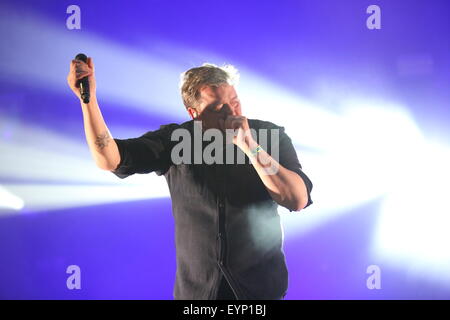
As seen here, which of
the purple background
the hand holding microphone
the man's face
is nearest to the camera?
the hand holding microphone

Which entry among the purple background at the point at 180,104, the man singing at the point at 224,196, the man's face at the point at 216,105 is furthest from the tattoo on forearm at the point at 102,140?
the purple background at the point at 180,104

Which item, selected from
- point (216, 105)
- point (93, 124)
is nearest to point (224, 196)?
point (216, 105)

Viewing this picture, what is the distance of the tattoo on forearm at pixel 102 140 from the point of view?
1230 mm

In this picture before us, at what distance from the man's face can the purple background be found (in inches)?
35.1

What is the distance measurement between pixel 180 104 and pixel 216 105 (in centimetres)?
97

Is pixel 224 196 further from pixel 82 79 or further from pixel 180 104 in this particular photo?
pixel 180 104

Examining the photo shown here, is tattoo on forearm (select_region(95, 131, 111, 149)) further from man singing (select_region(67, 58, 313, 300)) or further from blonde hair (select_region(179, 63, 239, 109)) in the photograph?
blonde hair (select_region(179, 63, 239, 109))

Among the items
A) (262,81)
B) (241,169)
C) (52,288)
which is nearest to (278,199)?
(241,169)

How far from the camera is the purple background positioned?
2332 millimetres

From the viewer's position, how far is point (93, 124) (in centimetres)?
122

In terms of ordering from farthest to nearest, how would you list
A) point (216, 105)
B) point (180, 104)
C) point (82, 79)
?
point (180, 104)
point (216, 105)
point (82, 79)

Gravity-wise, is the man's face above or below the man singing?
above

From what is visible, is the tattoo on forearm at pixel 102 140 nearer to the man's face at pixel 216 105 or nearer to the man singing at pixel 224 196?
the man singing at pixel 224 196

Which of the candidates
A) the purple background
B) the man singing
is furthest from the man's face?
the purple background
